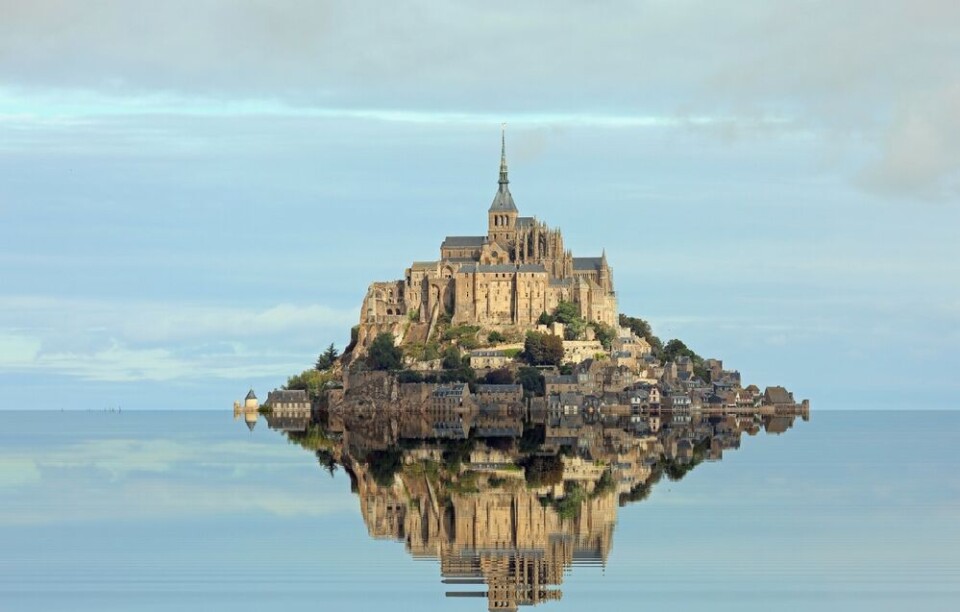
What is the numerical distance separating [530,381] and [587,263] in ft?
84.0

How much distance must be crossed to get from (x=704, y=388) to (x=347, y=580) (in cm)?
12337

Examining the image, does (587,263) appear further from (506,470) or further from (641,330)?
(506,470)

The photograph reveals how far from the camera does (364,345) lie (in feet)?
538

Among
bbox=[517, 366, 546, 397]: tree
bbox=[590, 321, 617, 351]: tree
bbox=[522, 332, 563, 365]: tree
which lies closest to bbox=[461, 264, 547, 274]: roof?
bbox=[590, 321, 617, 351]: tree

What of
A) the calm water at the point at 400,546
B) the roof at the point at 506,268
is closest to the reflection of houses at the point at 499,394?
the roof at the point at 506,268

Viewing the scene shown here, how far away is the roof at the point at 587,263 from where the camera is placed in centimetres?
17212

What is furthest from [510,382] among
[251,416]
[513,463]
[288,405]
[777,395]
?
[513,463]

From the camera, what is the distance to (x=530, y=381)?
495ft

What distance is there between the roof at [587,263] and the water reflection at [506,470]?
2221 cm

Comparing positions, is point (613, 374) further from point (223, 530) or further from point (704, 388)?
point (223, 530)

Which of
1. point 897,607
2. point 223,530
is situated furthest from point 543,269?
point 897,607

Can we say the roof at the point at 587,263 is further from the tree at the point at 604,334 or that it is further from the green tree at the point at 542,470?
the green tree at the point at 542,470

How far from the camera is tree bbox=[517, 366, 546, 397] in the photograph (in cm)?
15100

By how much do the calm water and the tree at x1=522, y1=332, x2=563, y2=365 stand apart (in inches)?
2898
